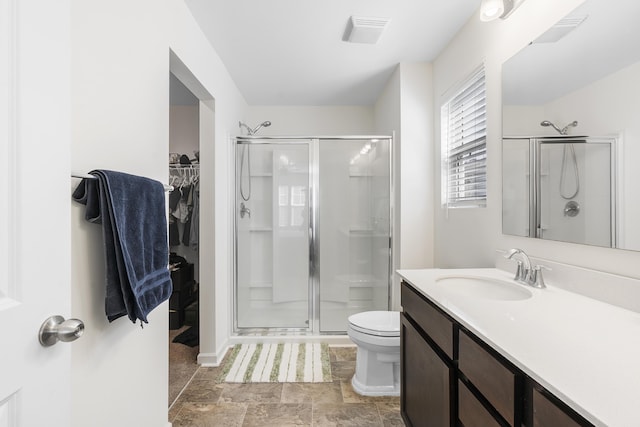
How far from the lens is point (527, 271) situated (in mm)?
1457

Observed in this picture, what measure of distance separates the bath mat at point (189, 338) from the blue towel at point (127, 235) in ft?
5.82

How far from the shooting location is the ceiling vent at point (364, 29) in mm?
2012

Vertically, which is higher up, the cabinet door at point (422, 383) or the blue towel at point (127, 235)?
the blue towel at point (127, 235)

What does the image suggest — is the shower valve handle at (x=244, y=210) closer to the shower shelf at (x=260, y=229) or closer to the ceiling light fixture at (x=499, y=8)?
the shower shelf at (x=260, y=229)

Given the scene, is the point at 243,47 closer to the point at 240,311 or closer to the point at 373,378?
the point at 240,311

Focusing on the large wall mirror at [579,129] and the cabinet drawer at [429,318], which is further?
the cabinet drawer at [429,318]

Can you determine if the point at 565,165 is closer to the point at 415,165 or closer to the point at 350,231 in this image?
the point at 415,165

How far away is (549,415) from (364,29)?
85.4 inches

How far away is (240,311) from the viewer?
9.84ft

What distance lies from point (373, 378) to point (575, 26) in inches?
83.6

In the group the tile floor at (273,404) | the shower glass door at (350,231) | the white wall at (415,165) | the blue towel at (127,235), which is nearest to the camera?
the blue towel at (127,235)

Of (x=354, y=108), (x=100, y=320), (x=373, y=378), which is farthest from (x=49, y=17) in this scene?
(x=354, y=108)

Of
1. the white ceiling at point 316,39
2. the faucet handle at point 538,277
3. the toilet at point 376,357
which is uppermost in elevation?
the white ceiling at point 316,39

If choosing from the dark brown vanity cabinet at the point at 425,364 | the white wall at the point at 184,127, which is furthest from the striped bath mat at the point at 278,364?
the white wall at the point at 184,127
